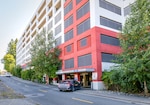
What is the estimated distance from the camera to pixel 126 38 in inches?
749

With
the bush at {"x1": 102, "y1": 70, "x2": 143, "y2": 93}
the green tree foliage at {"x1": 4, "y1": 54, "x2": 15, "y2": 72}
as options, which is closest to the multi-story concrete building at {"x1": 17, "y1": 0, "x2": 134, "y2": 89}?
the bush at {"x1": 102, "y1": 70, "x2": 143, "y2": 93}

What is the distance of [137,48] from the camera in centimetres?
1792

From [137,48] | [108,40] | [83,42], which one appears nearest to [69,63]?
[83,42]

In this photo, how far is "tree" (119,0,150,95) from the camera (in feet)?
54.7

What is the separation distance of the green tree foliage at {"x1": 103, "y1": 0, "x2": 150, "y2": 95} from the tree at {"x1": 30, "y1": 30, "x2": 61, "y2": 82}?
2108 cm

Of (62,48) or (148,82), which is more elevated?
(62,48)

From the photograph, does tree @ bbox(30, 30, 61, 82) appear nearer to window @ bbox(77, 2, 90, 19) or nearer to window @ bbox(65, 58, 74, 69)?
window @ bbox(65, 58, 74, 69)

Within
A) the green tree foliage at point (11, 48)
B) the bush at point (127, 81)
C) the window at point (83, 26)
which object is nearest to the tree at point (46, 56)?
the window at point (83, 26)

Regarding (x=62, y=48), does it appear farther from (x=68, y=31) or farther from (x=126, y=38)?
(x=126, y=38)

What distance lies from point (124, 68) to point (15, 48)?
366 ft

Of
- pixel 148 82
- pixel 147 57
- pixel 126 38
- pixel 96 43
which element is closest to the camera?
pixel 147 57

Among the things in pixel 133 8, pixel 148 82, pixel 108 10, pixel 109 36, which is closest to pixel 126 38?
pixel 133 8

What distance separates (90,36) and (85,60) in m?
3.98

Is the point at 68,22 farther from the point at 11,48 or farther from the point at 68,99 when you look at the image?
the point at 11,48
